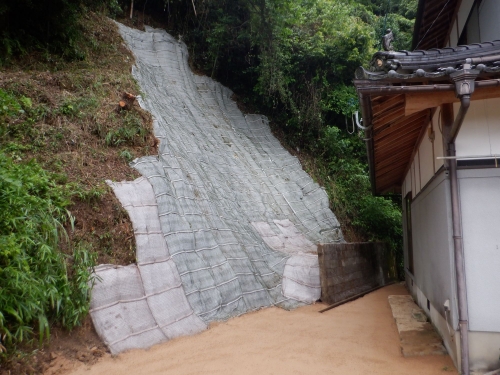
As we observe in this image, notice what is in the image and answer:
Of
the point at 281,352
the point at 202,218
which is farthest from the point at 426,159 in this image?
the point at 202,218

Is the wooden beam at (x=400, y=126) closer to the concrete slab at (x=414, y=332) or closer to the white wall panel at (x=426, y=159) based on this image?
the white wall panel at (x=426, y=159)

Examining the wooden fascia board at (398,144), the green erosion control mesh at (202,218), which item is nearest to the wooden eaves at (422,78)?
the wooden fascia board at (398,144)

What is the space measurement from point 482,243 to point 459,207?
450 millimetres

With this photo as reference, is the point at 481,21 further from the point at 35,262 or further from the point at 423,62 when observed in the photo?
the point at 35,262

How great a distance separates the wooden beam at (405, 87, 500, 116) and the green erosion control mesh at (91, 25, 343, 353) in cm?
428

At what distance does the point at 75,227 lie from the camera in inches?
222

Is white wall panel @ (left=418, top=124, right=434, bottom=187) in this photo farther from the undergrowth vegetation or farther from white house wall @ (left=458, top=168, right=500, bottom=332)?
the undergrowth vegetation

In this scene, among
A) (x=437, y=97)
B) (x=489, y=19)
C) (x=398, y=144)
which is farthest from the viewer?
(x=398, y=144)

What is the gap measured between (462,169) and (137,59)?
1167 cm

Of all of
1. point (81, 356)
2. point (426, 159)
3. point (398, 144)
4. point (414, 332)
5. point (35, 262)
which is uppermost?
point (398, 144)

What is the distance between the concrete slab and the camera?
16.5ft

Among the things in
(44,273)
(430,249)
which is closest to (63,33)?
(44,273)

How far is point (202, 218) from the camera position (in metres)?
8.16

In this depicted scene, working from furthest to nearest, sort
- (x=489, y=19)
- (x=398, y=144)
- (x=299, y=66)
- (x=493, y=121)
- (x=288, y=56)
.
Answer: (x=299, y=66)
(x=288, y=56)
(x=398, y=144)
(x=489, y=19)
(x=493, y=121)
